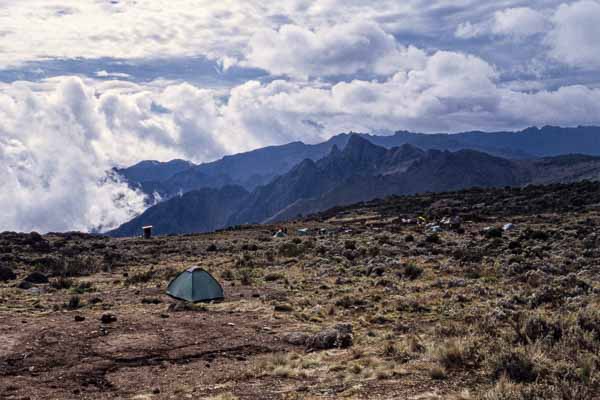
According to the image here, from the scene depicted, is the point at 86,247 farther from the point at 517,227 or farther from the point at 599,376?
the point at 599,376

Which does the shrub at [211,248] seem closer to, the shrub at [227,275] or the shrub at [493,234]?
the shrub at [227,275]

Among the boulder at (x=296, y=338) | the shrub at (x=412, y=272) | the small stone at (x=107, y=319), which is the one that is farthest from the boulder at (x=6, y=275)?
the shrub at (x=412, y=272)

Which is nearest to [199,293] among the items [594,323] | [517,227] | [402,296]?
[402,296]

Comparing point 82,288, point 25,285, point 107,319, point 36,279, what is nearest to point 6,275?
point 36,279

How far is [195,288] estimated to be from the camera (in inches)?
950

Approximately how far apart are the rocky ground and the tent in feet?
2.40

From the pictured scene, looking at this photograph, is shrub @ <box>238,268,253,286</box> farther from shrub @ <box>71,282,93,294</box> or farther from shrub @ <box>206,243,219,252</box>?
shrub @ <box>206,243,219,252</box>

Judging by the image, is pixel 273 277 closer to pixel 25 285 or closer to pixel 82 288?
pixel 82 288

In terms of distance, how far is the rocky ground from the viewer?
11.2 m

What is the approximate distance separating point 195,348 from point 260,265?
21.3 meters

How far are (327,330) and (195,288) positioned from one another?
9.65 meters

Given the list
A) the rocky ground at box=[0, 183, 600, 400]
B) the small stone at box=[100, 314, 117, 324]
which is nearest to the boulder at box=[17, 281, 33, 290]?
the rocky ground at box=[0, 183, 600, 400]

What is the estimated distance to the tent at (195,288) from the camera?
2395cm

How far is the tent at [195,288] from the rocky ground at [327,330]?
73 cm
